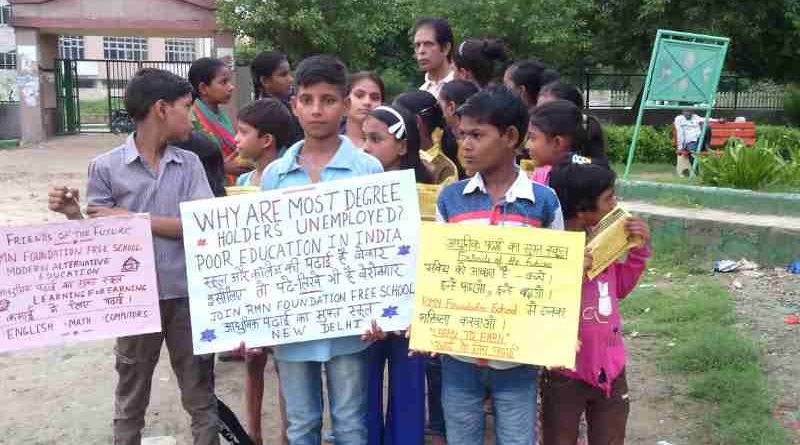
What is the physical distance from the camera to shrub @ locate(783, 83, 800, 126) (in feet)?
68.5

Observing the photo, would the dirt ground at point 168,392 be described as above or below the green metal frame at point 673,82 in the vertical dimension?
below

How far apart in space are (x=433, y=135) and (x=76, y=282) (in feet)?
6.27

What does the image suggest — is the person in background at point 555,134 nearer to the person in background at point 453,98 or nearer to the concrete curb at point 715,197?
the person in background at point 453,98

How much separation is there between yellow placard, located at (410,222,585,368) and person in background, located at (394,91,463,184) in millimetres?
1235

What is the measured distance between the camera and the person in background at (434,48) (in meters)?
4.92

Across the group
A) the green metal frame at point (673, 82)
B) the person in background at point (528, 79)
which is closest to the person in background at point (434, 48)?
the person in background at point (528, 79)

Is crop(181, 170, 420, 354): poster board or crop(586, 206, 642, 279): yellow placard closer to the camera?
crop(586, 206, 642, 279): yellow placard

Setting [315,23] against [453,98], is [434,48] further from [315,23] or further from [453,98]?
[315,23]

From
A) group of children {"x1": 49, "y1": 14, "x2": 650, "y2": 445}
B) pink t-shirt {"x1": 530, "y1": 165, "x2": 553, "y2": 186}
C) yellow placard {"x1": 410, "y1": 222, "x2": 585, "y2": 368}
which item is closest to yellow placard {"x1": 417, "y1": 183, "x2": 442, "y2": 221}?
group of children {"x1": 49, "y1": 14, "x2": 650, "y2": 445}

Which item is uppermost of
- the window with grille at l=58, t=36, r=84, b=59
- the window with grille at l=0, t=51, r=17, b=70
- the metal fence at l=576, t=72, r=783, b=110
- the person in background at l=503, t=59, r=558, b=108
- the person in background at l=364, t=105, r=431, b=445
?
the window with grille at l=58, t=36, r=84, b=59

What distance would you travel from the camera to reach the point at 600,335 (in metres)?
2.80

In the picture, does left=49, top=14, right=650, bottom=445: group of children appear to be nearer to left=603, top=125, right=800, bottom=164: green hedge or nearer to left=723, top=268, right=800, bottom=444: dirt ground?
left=723, top=268, right=800, bottom=444: dirt ground

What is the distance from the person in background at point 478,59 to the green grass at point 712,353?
1927mm

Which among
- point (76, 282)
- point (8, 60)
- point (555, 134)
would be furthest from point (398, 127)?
point (8, 60)
